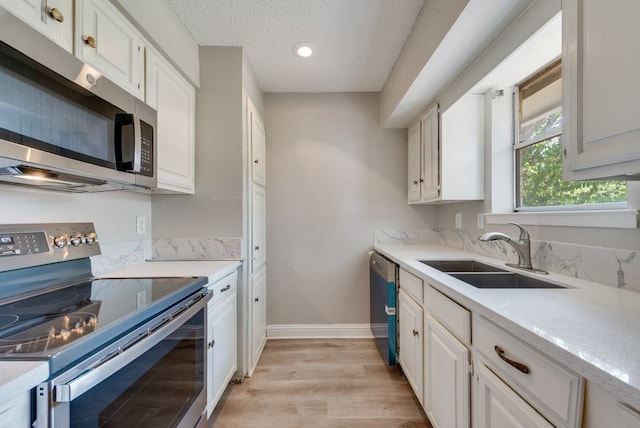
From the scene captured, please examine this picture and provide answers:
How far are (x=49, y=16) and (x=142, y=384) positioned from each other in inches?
51.4

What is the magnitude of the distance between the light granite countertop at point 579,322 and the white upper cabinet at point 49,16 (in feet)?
5.66

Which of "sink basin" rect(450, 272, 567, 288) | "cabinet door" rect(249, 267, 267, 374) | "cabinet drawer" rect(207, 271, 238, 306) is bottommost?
"cabinet door" rect(249, 267, 267, 374)

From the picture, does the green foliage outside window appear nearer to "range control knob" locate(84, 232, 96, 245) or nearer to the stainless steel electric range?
the stainless steel electric range

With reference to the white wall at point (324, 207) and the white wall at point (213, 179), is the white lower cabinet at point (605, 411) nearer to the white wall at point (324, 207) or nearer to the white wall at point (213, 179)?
the white wall at point (213, 179)

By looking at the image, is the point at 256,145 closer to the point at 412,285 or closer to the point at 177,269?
the point at 177,269

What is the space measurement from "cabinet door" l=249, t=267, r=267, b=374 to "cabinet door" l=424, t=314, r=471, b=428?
1.25 meters

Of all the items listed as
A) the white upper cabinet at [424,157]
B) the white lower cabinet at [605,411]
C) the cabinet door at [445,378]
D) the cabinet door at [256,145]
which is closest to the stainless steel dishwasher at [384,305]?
the cabinet door at [445,378]

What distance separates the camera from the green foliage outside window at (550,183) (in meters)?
1.24

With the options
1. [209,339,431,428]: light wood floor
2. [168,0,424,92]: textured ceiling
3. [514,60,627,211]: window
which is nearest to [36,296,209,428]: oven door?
[209,339,431,428]: light wood floor

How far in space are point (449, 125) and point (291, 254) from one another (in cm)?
177

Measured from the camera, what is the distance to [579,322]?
74 cm

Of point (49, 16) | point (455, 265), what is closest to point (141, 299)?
point (49, 16)

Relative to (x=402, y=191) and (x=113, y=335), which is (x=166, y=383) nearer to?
(x=113, y=335)

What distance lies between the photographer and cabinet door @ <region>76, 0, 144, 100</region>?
1065 millimetres
